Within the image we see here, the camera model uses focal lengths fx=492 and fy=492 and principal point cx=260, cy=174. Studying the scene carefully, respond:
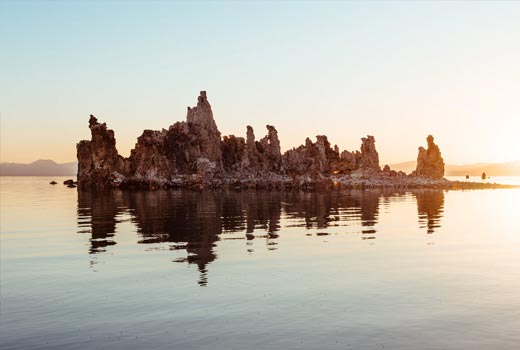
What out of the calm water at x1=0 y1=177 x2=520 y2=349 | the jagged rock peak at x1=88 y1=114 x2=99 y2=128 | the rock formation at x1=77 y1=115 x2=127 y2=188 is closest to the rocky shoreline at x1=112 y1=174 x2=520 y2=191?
the rock formation at x1=77 y1=115 x2=127 y2=188

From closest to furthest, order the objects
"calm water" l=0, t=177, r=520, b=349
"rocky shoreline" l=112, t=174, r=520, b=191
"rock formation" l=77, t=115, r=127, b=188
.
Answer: "calm water" l=0, t=177, r=520, b=349 < "rocky shoreline" l=112, t=174, r=520, b=191 < "rock formation" l=77, t=115, r=127, b=188

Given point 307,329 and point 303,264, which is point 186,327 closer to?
point 307,329

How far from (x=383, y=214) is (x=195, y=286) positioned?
146ft

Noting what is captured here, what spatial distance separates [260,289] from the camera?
2272cm

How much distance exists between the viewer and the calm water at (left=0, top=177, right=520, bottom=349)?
1627 cm

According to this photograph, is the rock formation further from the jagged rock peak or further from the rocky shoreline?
the rocky shoreline

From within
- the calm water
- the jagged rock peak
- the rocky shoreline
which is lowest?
the calm water

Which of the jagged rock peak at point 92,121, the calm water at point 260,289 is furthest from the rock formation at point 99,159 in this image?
the calm water at point 260,289

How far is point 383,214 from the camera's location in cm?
6350

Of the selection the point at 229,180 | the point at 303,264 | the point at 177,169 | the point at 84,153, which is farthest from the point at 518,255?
the point at 84,153

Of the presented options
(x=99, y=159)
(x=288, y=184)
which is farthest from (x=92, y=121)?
(x=288, y=184)

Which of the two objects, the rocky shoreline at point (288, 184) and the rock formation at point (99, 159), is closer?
the rocky shoreline at point (288, 184)

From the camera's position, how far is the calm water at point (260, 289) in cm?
1627

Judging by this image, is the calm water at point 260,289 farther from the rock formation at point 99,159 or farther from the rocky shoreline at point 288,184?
the rock formation at point 99,159
